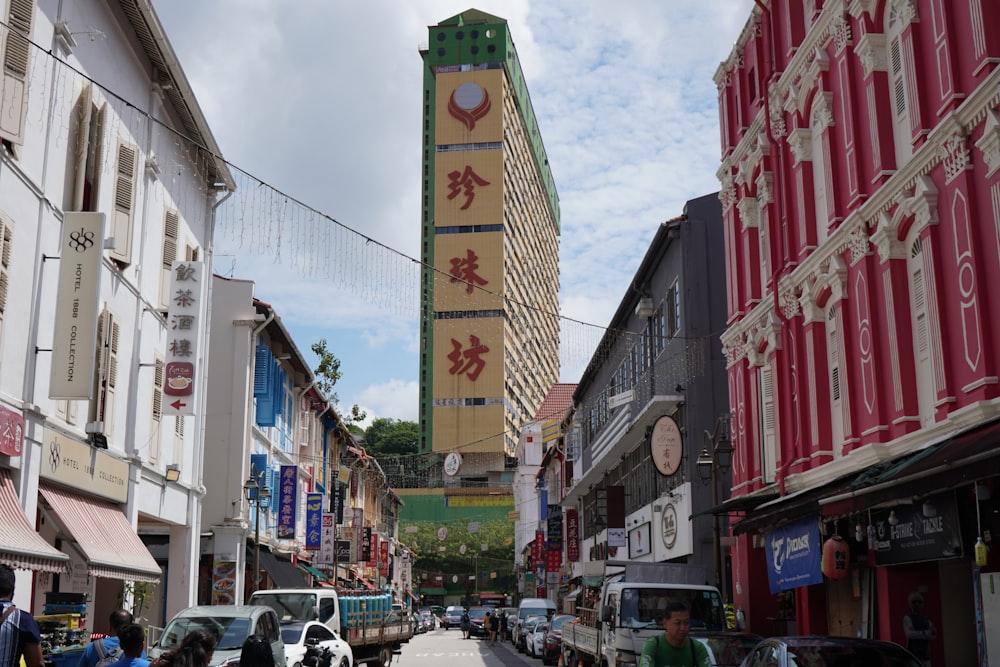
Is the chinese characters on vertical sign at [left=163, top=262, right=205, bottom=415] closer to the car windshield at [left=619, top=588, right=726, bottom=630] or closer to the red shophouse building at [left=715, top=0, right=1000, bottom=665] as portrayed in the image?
the car windshield at [left=619, top=588, right=726, bottom=630]

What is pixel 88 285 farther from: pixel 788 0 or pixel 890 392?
pixel 788 0

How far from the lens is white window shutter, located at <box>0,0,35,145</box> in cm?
1623

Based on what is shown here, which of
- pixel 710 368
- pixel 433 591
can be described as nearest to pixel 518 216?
pixel 433 591

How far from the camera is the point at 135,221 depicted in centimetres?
2355

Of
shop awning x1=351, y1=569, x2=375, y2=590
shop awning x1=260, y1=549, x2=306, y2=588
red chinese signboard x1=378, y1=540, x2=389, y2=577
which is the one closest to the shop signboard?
shop awning x1=260, y1=549, x2=306, y2=588

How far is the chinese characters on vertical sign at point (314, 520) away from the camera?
44.2 meters

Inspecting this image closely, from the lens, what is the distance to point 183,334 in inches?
981

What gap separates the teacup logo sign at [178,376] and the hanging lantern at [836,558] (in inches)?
556

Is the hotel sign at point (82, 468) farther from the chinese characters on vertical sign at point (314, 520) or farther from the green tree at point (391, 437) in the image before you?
the green tree at point (391, 437)

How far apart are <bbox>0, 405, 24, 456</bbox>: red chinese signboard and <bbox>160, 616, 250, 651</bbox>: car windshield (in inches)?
139

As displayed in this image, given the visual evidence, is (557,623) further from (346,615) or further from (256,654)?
(256,654)

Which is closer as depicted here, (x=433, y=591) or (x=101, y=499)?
Result: (x=101, y=499)

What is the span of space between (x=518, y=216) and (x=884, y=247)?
113083mm

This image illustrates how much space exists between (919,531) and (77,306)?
1334 centimetres
